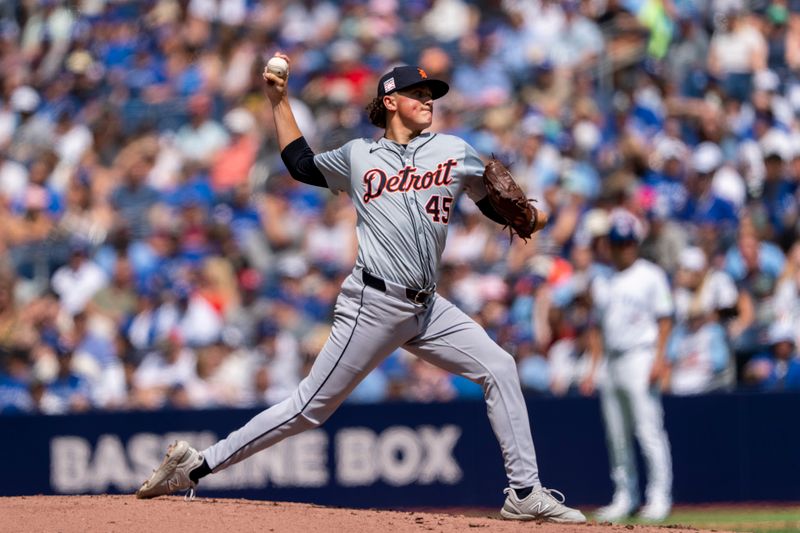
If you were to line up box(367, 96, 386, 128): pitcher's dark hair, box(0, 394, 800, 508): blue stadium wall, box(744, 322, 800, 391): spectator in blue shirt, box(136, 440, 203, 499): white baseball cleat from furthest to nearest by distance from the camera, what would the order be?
box(744, 322, 800, 391): spectator in blue shirt, box(0, 394, 800, 508): blue stadium wall, box(136, 440, 203, 499): white baseball cleat, box(367, 96, 386, 128): pitcher's dark hair

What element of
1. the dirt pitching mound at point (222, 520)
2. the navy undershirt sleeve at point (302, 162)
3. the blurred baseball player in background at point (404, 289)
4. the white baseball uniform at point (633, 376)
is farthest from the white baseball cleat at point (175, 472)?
the white baseball uniform at point (633, 376)

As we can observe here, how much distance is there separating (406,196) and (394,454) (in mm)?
4560

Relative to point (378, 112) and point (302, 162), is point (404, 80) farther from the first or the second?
point (302, 162)

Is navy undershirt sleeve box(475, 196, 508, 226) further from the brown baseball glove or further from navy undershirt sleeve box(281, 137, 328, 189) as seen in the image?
navy undershirt sleeve box(281, 137, 328, 189)

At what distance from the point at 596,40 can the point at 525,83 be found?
810 mm

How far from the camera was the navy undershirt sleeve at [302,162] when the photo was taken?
226 inches

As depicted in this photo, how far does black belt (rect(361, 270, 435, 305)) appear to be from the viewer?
17.9ft

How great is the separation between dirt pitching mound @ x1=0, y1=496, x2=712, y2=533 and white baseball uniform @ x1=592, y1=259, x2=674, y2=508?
10.4ft

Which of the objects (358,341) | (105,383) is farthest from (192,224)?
(358,341)

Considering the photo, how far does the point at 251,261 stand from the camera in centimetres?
1162

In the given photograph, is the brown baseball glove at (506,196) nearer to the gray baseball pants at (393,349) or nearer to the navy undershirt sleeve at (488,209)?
the navy undershirt sleeve at (488,209)

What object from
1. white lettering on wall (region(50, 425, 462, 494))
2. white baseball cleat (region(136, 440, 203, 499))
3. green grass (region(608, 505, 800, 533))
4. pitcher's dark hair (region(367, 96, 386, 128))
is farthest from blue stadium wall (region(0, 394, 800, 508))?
pitcher's dark hair (region(367, 96, 386, 128))

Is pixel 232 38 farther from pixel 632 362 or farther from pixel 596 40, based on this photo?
pixel 632 362

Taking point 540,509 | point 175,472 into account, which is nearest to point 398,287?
point 540,509
